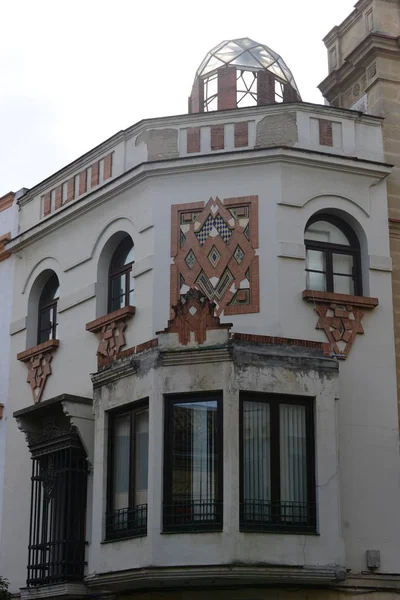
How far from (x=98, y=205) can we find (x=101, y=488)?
20.3ft

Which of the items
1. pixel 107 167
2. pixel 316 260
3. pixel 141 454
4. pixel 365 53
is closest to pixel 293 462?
pixel 141 454

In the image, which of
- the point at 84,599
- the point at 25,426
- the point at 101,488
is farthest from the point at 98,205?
the point at 84,599

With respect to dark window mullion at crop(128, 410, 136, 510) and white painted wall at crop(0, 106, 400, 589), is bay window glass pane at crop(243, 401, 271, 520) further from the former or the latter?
dark window mullion at crop(128, 410, 136, 510)

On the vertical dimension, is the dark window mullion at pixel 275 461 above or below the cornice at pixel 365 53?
below

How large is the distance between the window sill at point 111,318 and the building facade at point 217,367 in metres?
0.04

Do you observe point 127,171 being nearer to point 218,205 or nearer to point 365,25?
point 218,205

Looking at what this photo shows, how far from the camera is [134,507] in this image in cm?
1931

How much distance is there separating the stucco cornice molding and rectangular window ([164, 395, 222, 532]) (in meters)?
0.66

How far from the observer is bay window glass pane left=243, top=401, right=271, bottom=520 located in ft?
61.2

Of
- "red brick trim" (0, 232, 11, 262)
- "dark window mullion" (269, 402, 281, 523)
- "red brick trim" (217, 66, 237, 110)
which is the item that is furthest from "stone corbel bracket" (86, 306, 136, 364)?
"red brick trim" (217, 66, 237, 110)

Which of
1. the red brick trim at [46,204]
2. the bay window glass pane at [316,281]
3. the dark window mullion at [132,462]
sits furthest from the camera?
the red brick trim at [46,204]

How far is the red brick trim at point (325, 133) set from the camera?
71.6 feet

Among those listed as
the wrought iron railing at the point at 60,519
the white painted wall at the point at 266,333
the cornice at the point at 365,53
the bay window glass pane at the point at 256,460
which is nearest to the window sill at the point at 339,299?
the white painted wall at the point at 266,333

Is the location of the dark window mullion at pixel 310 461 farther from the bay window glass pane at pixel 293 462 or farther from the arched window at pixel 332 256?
the arched window at pixel 332 256
